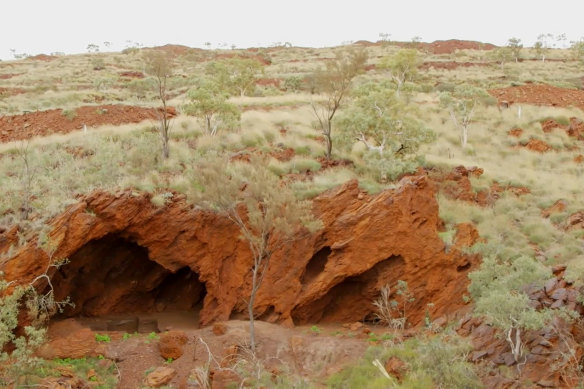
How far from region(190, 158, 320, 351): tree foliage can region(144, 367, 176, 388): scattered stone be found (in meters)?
1.62

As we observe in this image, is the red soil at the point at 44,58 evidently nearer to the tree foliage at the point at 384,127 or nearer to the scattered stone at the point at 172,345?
the tree foliage at the point at 384,127

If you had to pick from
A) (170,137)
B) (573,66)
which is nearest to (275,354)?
(170,137)

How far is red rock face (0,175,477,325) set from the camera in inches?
452

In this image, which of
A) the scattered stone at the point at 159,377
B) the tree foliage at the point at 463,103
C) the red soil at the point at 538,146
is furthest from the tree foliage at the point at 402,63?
the scattered stone at the point at 159,377

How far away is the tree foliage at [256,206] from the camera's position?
1027cm

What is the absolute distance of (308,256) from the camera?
11.6 meters

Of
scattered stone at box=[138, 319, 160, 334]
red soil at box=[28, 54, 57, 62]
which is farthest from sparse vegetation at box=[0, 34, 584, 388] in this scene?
red soil at box=[28, 54, 57, 62]

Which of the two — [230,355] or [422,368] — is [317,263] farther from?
[422,368]

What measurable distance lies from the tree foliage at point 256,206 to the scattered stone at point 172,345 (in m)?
1.45

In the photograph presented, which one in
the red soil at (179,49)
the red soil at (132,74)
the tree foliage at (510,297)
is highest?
the red soil at (179,49)

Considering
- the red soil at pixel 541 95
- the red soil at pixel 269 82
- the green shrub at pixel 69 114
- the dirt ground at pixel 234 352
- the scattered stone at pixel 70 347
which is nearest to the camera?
the dirt ground at pixel 234 352

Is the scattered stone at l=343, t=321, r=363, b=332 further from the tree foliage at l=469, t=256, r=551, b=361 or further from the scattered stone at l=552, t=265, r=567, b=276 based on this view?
the scattered stone at l=552, t=265, r=567, b=276

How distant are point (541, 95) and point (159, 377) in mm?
26805

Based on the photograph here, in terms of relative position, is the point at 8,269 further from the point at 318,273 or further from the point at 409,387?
the point at 409,387
